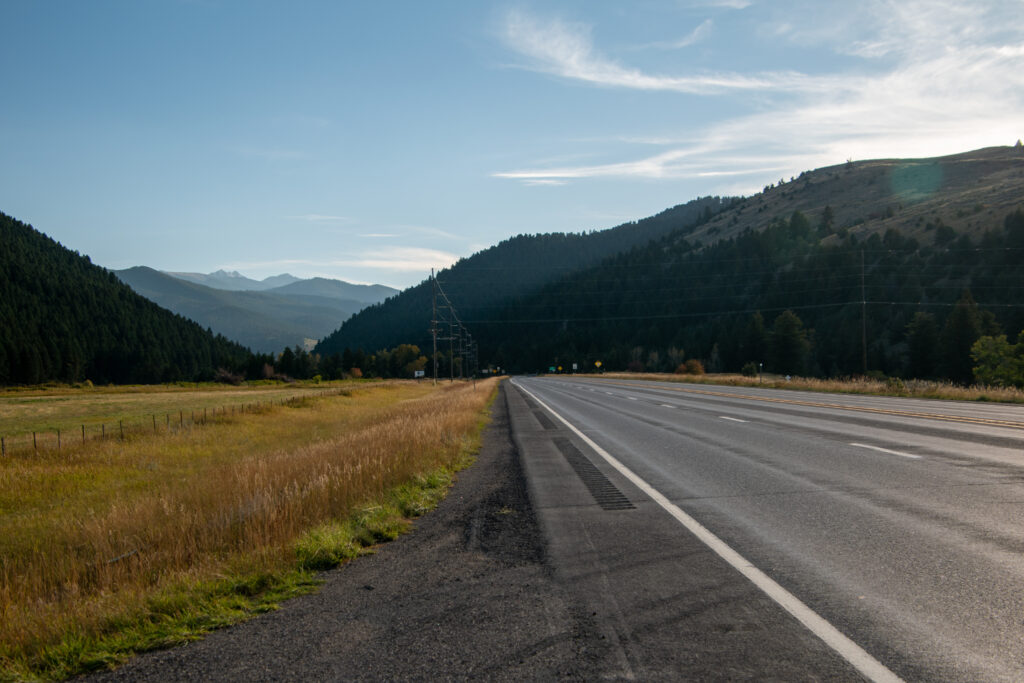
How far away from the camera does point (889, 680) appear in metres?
3.51

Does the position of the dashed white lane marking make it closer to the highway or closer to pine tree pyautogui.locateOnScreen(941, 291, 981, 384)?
the highway

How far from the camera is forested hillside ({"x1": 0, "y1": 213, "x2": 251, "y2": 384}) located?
12019 centimetres

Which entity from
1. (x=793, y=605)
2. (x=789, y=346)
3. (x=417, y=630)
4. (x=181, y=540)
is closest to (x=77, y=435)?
(x=181, y=540)

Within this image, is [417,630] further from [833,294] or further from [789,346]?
[833,294]

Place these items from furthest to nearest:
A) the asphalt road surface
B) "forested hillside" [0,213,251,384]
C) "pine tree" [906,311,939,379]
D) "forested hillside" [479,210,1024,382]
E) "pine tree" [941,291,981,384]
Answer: "forested hillside" [0,213,251,384] → "forested hillside" [479,210,1024,382] → "pine tree" [906,311,939,379] → "pine tree" [941,291,981,384] → the asphalt road surface

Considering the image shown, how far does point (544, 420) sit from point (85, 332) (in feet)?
501

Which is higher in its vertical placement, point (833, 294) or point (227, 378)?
point (833, 294)

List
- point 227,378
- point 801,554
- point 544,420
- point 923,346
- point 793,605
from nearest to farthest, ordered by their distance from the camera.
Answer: point 793,605 < point 801,554 < point 544,420 < point 923,346 < point 227,378

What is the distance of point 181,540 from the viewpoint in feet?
24.1

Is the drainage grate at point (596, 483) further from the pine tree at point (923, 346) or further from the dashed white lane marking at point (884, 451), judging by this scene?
the pine tree at point (923, 346)

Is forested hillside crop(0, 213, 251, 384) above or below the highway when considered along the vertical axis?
above

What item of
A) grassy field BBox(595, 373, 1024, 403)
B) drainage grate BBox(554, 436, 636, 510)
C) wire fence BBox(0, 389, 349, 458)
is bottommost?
wire fence BBox(0, 389, 349, 458)

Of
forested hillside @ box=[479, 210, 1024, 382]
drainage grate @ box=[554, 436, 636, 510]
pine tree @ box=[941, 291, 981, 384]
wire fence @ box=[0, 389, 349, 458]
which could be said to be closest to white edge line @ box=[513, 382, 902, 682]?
drainage grate @ box=[554, 436, 636, 510]

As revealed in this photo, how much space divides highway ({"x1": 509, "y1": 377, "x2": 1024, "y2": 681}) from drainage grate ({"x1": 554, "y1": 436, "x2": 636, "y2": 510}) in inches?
1.9
